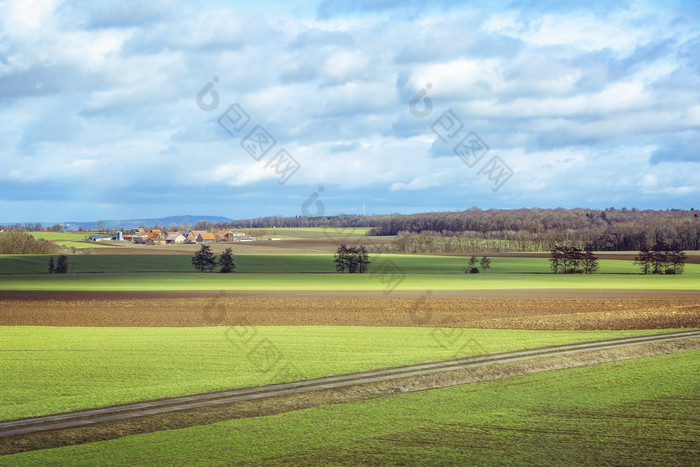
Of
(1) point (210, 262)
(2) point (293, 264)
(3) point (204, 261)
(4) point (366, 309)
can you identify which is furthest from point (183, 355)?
(2) point (293, 264)

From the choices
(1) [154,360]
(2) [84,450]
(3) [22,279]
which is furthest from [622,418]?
(3) [22,279]

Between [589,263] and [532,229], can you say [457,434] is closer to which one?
[589,263]

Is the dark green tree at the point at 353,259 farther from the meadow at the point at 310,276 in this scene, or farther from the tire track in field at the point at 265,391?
the tire track in field at the point at 265,391

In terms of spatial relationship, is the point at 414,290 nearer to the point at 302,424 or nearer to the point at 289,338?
the point at 289,338

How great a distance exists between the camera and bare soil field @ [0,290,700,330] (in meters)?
28.4

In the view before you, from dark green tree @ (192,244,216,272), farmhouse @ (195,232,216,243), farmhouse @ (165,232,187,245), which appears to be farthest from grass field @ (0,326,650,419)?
farmhouse @ (165,232,187,245)

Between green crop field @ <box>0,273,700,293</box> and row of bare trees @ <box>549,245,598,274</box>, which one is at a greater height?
row of bare trees @ <box>549,245,598,274</box>

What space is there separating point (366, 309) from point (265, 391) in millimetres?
21537

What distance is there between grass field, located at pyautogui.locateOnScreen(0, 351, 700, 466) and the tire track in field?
1.36 metres

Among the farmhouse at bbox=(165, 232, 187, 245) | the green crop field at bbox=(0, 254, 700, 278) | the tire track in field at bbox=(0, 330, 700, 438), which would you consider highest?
the farmhouse at bbox=(165, 232, 187, 245)

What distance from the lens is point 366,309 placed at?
1363 inches

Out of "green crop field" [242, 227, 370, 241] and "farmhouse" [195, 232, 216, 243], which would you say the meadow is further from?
"green crop field" [242, 227, 370, 241]

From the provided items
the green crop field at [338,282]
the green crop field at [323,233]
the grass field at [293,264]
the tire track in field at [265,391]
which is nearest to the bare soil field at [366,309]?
the green crop field at [338,282]

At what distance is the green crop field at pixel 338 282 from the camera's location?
5125cm
